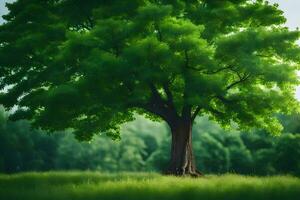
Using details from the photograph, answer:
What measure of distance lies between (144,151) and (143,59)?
52.2 meters

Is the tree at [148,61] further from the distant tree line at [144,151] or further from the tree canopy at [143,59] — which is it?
the distant tree line at [144,151]

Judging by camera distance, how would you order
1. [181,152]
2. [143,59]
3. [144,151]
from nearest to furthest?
[143,59] → [181,152] → [144,151]

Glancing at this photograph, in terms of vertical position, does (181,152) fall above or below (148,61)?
below

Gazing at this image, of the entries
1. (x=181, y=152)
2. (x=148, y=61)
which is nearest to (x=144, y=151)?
(x=181, y=152)

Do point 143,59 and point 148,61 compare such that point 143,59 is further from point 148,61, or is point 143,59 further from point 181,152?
point 181,152

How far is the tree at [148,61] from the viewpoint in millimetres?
18203

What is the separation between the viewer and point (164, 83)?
20969 mm

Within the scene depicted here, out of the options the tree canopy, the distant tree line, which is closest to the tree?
the tree canopy

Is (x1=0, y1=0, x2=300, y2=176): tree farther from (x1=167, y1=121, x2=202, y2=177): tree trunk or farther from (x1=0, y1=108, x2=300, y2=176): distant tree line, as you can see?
(x1=0, y1=108, x2=300, y2=176): distant tree line

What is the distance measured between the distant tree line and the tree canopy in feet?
71.1

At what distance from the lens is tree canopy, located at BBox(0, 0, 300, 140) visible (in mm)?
18172

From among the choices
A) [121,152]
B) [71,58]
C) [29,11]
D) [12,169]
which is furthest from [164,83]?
[121,152]

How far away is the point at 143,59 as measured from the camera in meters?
17.9

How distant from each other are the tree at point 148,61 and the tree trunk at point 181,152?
0.17ft
